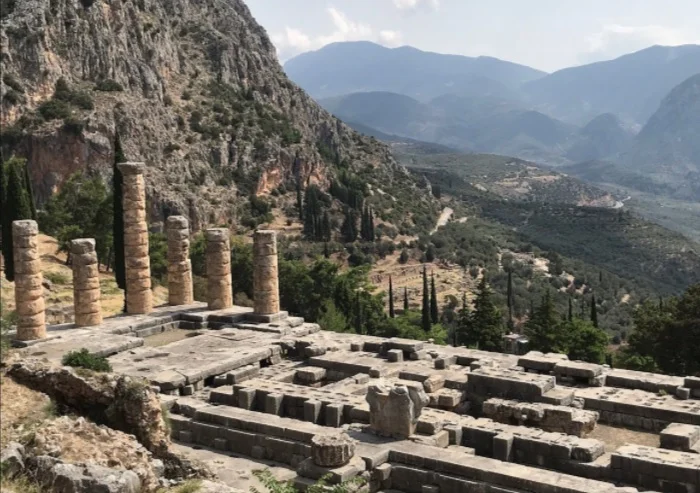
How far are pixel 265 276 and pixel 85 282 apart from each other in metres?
5.74

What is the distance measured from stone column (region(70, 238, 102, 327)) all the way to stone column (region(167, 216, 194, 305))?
128 inches

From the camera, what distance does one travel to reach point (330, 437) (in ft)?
51.6

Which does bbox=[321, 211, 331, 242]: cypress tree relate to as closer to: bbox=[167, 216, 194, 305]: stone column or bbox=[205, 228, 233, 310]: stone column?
bbox=[167, 216, 194, 305]: stone column

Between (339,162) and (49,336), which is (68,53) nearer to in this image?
(339,162)

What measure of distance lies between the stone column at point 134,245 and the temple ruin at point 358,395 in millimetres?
47

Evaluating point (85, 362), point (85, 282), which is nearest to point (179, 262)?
point (85, 282)

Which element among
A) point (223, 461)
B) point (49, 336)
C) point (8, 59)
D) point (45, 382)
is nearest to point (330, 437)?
point (223, 461)

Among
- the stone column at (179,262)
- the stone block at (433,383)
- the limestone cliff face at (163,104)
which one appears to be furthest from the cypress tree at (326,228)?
the stone block at (433,383)

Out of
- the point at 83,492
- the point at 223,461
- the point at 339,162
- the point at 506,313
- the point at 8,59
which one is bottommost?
the point at 506,313

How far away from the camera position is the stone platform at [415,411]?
15414 millimetres

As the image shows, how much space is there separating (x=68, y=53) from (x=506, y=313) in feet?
145

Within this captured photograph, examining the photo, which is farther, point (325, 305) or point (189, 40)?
point (189, 40)

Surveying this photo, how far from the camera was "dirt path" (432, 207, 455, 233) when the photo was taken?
325 feet

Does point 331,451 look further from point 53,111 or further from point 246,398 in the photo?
point 53,111
